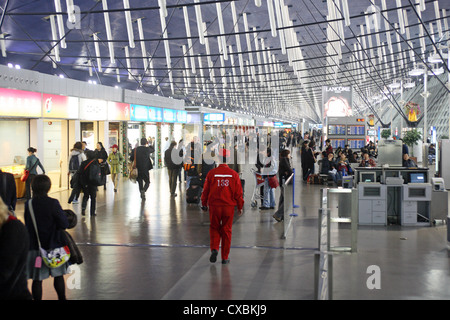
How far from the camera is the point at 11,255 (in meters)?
3.38

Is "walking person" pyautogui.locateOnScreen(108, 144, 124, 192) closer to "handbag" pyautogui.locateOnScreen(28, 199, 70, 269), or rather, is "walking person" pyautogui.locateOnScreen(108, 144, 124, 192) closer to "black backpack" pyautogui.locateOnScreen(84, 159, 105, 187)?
"black backpack" pyautogui.locateOnScreen(84, 159, 105, 187)

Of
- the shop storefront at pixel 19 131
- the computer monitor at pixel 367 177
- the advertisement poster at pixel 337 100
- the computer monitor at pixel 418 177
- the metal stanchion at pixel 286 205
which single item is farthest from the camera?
the advertisement poster at pixel 337 100

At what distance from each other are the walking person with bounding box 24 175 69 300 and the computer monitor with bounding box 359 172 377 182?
24.4ft

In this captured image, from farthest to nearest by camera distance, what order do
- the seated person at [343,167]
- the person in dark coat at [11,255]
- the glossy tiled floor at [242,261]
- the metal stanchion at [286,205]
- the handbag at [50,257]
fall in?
the seated person at [343,167], the metal stanchion at [286,205], the glossy tiled floor at [242,261], the handbag at [50,257], the person in dark coat at [11,255]

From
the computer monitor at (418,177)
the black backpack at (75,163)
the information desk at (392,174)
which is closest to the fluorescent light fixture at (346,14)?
the information desk at (392,174)

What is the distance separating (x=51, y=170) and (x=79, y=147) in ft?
15.4

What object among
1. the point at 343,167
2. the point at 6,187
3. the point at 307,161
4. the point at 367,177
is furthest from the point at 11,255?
the point at 307,161

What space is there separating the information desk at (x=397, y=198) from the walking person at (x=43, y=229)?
7.16m

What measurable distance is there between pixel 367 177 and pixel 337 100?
75.3 ft

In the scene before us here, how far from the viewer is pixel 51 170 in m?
17.6

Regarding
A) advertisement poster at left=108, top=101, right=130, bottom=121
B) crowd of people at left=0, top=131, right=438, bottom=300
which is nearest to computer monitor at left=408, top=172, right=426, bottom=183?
crowd of people at left=0, top=131, right=438, bottom=300

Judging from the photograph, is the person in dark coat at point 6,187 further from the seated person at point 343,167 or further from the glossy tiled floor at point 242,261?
the seated person at point 343,167

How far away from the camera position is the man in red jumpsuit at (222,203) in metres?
7.32
